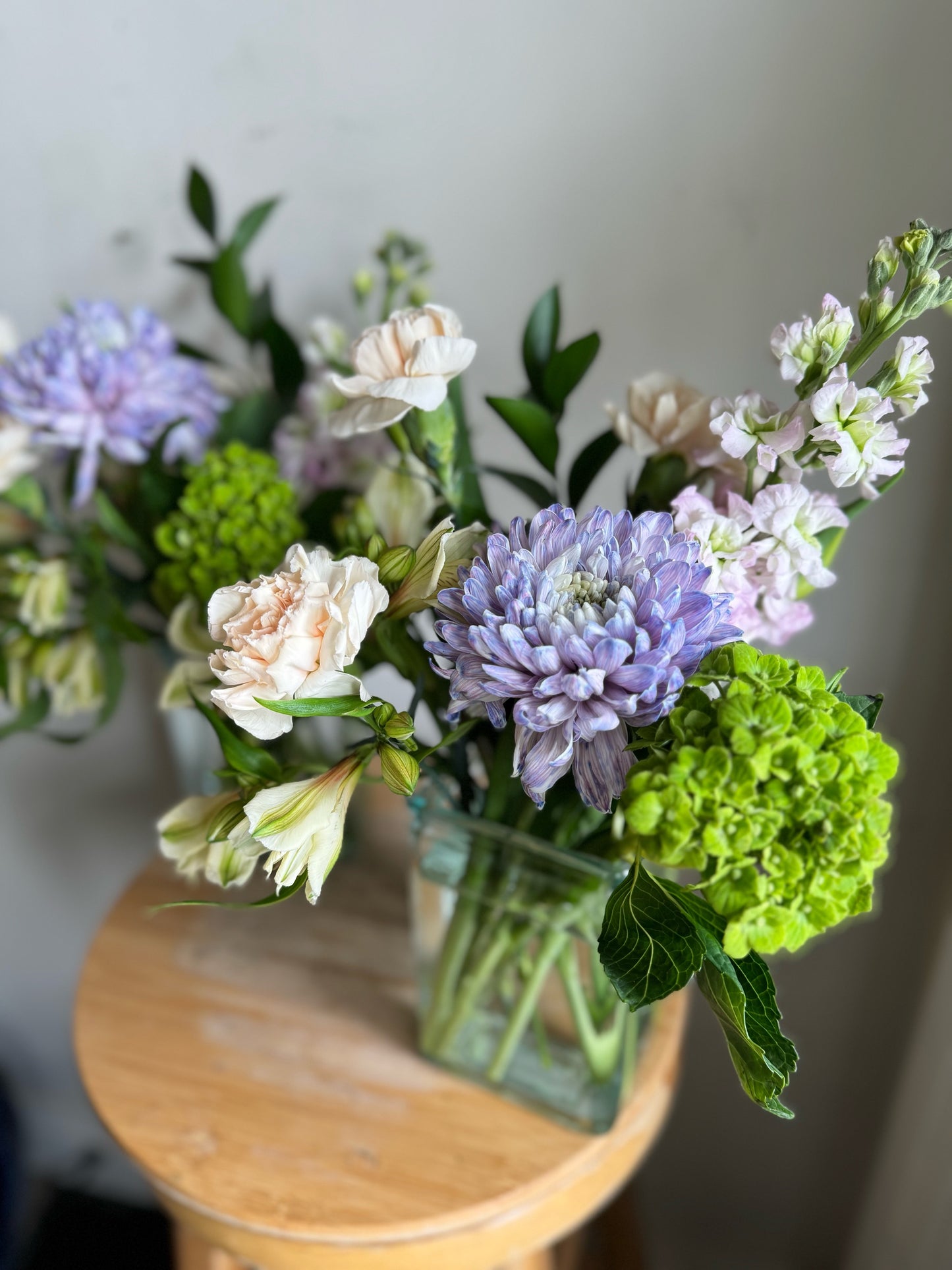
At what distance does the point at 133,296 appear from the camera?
81cm

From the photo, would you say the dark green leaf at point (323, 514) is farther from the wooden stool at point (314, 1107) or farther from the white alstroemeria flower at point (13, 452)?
the wooden stool at point (314, 1107)

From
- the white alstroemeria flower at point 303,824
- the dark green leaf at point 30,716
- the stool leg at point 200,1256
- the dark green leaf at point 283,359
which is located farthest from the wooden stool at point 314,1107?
the dark green leaf at point 283,359

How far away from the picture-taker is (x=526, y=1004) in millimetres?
566

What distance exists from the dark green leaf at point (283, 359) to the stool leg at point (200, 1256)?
59 centimetres

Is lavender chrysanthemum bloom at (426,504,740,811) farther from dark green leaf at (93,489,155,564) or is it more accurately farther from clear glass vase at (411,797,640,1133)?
dark green leaf at (93,489,155,564)

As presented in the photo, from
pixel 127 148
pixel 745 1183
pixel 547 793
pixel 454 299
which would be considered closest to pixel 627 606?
pixel 547 793

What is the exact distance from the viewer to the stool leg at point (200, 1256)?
2.22ft

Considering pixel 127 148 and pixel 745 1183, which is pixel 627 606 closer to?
pixel 127 148

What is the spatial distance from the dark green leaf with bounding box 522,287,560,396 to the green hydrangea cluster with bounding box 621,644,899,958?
0.26 meters

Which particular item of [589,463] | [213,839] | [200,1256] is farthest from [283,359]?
[200,1256]

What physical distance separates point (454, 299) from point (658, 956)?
1.76ft

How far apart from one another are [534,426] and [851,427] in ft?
0.56

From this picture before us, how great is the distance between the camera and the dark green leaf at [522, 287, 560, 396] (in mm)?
521

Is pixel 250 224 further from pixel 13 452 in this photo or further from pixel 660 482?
pixel 660 482
